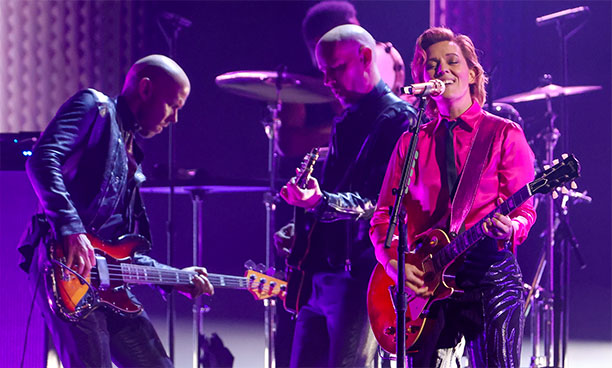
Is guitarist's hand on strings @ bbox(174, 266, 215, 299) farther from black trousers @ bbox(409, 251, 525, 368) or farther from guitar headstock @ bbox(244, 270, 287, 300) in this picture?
black trousers @ bbox(409, 251, 525, 368)

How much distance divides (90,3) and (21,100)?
113cm

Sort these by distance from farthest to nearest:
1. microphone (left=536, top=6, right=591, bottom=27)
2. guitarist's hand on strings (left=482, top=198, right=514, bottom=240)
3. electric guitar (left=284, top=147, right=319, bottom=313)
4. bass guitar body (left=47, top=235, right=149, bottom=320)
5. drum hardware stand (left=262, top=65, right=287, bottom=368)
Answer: microphone (left=536, top=6, right=591, bottom=27) → drum hardware stand (left=262, top=65, right=287, bottom=368) → electric guitar (left=284, top=147, right=319, bottom=313) → bass guitar body (left=47, top=235, right=149, bottom=320) → guitarist's hand on strings (left=482, top=198, right=514, bottom=240)

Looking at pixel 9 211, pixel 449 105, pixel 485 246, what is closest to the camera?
pixel 485 246

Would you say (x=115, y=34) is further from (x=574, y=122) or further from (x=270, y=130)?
(x=574, y=122)

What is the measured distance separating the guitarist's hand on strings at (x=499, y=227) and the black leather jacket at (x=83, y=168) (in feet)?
6.00

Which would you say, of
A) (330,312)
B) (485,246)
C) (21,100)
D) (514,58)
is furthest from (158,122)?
(514,58)

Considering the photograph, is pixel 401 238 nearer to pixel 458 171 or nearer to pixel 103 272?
pixel 458 171

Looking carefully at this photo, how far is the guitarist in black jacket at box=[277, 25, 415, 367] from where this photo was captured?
3.80m

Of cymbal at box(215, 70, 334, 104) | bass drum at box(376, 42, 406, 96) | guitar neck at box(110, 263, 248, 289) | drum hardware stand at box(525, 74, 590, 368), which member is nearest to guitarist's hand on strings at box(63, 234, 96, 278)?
guitar neck at box(110, 263, 248, 289)

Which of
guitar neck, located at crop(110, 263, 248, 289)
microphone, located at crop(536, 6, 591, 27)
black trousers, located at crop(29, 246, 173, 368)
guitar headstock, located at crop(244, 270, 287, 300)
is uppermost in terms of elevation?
microphone, located at crop(536, 6, 591, 27)

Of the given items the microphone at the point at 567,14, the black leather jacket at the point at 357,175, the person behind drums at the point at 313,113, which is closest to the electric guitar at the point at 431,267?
the black leather jacket at the point at 357,175

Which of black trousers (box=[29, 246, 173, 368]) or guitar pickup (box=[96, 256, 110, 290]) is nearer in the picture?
black trousers (box=[29, 246, 173, 368])

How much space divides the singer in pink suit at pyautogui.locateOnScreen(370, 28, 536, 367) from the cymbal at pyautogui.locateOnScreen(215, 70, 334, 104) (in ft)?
7.39

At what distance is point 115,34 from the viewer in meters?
7.89
